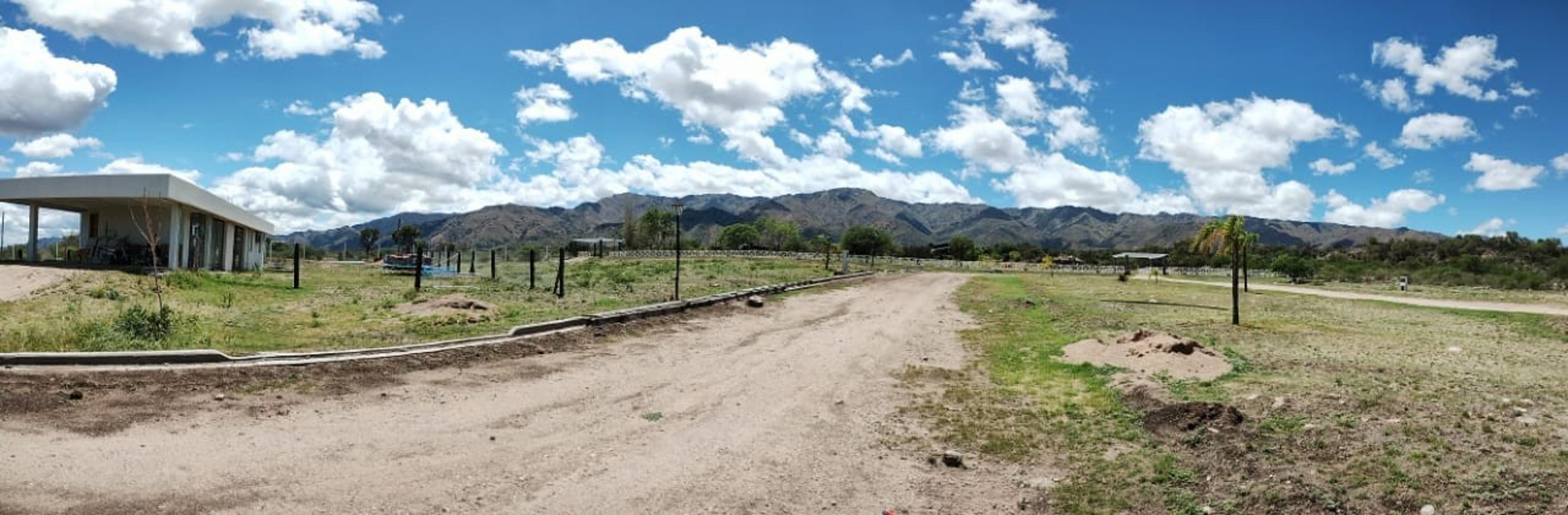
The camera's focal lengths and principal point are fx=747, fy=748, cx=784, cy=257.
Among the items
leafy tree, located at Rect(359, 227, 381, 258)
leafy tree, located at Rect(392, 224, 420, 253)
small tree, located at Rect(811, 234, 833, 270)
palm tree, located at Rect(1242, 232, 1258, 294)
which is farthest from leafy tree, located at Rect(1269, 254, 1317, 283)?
leafy tree, located at Rect(359, 227, 381, 258)

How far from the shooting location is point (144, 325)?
44.8 feet

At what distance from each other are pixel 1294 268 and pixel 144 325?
83.9 m

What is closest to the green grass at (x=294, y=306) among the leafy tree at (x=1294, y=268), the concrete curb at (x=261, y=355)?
the concrete curb at (x=261, y=355)

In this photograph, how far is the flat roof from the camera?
29625mm

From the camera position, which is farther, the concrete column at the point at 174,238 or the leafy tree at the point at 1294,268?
the leafy tree at the point at 1294,268

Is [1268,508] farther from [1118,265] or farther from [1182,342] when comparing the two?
[1118,265]

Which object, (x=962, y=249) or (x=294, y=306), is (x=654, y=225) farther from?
(x=294, y=306)

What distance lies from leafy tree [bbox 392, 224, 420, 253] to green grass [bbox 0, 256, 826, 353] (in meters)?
71.7

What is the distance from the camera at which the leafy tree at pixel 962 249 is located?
11944 centimetres

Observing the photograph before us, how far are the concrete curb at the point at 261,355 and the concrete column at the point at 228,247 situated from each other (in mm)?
31476

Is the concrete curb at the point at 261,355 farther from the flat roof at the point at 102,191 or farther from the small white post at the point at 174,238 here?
the small white post at the point at 174,238

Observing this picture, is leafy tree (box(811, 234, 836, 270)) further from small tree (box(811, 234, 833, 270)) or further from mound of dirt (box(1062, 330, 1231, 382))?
mound of dirt (box(1062, 330, 1231, 382))

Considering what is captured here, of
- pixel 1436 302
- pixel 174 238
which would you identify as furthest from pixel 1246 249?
pixel 174 238

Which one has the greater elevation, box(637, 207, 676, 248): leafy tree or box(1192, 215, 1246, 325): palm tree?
box(637, 207, 676, 248): leafy tree
